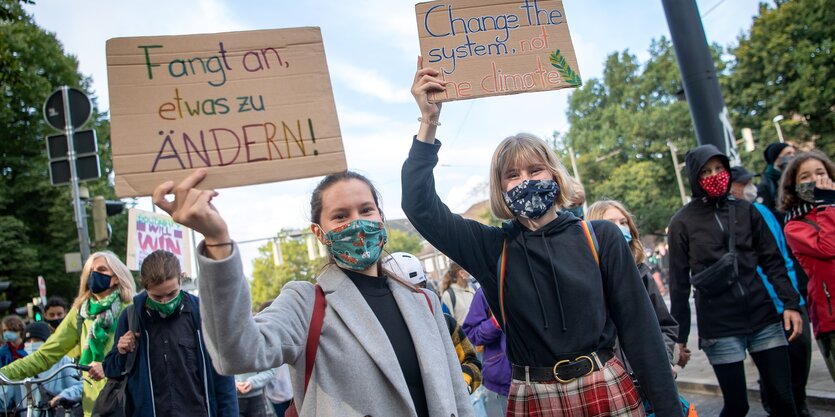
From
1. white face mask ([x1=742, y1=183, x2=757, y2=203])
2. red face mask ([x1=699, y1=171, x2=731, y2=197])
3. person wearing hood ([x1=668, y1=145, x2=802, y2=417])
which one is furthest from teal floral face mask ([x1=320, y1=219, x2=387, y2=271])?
white face mask ([x1=742, y1=183, x2=757, y2=203])

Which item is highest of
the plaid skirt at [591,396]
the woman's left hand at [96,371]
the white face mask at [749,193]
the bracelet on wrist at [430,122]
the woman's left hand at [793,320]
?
the bracelet on wrist at [430,122]

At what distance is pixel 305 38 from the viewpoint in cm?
246

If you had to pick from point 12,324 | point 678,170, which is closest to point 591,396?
point 12,324

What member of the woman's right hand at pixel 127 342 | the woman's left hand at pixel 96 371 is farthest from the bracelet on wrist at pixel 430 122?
the woman's left hand at pixel 96 371

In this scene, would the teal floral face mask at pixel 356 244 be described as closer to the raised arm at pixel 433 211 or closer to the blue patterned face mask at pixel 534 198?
the raised arm at pixel 433 211

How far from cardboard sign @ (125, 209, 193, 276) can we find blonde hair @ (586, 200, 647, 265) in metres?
4.89

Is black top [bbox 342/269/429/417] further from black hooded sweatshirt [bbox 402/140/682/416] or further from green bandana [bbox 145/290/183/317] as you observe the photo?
green bandana [bbox 145/290/183/317]

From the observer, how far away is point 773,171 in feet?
22.0

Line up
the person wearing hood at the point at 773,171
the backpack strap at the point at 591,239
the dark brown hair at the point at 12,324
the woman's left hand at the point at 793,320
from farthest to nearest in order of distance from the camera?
the dark brown hair at the point at 12,324 → the person wearing hood at the point at 773,171 → the woman's left hand at the point at 793,320 → the backpack strap at the point at 591,239

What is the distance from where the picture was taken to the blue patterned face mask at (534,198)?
8.97ft

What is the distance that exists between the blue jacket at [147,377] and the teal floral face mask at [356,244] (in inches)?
79.7

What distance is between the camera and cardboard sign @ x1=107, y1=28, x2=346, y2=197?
7.04 ft

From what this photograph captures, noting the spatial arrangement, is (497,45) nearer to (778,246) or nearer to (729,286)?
(729,286)

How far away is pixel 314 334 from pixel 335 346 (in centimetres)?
8
